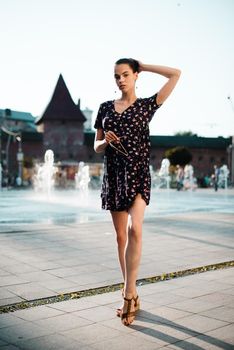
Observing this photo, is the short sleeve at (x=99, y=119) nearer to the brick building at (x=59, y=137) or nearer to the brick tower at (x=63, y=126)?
the brick building at (x=59, y=137)

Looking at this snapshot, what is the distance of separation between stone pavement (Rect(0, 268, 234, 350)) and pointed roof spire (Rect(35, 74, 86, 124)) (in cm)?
6191

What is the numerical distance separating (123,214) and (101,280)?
4.44 feet

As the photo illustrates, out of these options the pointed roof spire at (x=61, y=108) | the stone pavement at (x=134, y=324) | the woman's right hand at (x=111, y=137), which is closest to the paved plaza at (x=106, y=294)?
the stone pavement at (x=134, y=324)

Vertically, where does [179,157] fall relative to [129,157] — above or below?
above

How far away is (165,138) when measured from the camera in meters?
72.6

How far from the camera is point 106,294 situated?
4.12 metres

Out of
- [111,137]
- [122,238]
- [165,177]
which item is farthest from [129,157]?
[165,177]

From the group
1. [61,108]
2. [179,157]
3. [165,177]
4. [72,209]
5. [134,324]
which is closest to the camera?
[134,324]

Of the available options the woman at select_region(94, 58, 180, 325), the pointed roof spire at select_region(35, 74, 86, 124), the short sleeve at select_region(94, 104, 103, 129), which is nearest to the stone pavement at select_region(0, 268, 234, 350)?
the woman at select_region(94, 58, 180, 325)

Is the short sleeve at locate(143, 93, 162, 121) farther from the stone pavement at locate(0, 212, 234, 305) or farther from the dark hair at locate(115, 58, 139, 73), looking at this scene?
the stone pavement at locate(0, 212, 234, 305)

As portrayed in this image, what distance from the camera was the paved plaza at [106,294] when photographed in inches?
116

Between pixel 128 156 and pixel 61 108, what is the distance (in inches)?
2490

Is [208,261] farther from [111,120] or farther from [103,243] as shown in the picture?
[111,120]

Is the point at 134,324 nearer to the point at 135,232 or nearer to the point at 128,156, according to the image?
the point at 135,232
